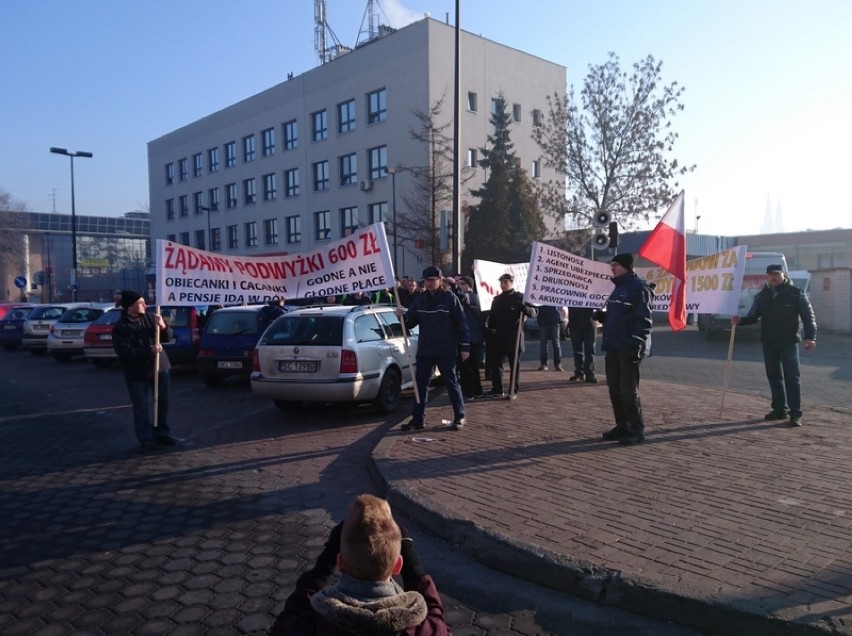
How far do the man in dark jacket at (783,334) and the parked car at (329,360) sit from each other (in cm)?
474

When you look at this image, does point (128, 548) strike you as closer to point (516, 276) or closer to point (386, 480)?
point (386, 480)

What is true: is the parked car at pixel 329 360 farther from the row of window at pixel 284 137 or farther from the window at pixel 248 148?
the window at pixel 248 148

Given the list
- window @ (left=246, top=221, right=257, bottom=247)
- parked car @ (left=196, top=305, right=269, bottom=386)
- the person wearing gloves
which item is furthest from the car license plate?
window @ (left=246, top=221, right=257, bottom=247)

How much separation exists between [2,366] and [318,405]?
12679 mm

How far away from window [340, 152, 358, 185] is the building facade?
3.0 inches

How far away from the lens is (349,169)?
43.1 meters

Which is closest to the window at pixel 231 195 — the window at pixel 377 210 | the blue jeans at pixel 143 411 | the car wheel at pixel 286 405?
the window at pixel 377 210

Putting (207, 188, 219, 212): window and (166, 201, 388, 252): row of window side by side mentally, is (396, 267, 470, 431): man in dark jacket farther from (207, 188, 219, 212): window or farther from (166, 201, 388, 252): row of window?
(207, 188, 219, 212): window

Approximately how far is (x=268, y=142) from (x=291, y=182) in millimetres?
4039

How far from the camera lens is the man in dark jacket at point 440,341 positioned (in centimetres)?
816

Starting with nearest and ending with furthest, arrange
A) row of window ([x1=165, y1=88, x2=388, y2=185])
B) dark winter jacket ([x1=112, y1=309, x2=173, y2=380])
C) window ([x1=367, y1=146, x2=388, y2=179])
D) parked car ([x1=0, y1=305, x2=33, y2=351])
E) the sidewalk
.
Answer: the sidewalk, dark winter jacket ([x1=112, y1=309, x2=173, y2=380]), parked car ([x1=0, y1=305, x2=33, y2=351]), window ([x1=367, y1=146, x2=388, y2=179]), row of window ([x1=165, y1=88, x2=388, y2=185])

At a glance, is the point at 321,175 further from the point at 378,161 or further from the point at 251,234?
the point at 251,234

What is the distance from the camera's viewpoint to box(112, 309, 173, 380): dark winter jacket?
25.8 feet

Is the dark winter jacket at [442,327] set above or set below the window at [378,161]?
below
